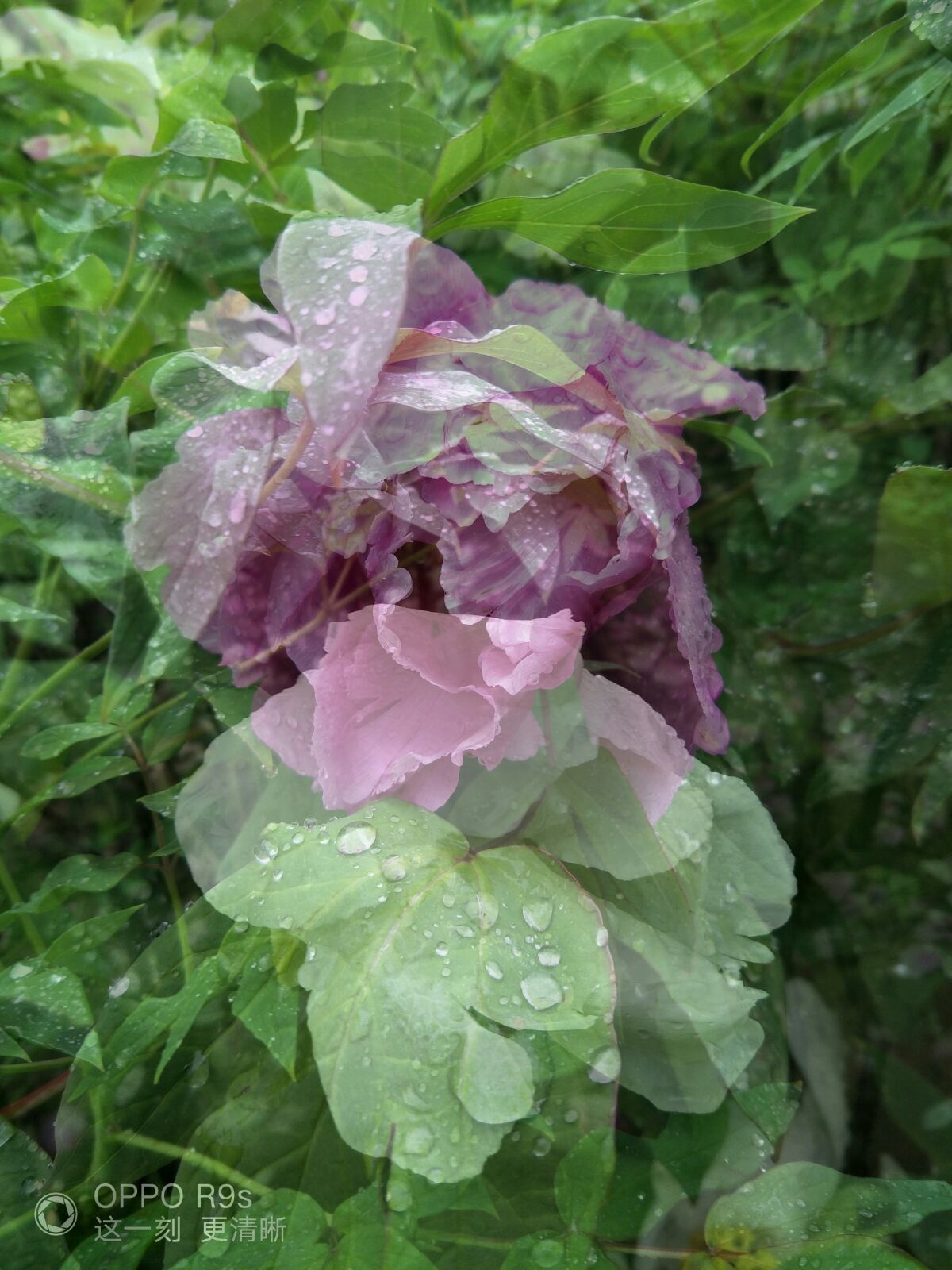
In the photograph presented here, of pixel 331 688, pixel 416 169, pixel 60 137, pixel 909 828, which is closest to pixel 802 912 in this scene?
pixel 909 828

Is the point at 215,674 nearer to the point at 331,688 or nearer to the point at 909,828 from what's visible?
the point at 331,688

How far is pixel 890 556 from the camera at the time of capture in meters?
0.24

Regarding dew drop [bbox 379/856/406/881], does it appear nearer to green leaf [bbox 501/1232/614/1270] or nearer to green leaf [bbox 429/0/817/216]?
green leaf [bbox 501/1232/614/1270]

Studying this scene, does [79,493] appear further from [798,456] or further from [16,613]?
[798,456]

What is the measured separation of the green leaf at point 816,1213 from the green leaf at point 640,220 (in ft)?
0.82

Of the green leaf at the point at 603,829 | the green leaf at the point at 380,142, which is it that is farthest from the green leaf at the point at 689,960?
the green leaf at the point at 380,142

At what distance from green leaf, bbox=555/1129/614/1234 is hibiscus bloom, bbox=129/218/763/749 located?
0.35ft

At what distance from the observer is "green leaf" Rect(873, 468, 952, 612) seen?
0.75 ft

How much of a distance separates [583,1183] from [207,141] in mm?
319

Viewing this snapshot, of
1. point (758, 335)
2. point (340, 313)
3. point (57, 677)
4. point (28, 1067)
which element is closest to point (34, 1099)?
point (28, 1067)

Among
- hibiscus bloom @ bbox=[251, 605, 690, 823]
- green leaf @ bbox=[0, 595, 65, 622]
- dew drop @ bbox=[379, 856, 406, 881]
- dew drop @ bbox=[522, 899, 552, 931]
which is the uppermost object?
green leaf @ bbox=[0, 595, 65, 622]

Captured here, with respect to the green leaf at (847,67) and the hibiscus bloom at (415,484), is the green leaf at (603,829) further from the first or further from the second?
the green leaf at (847,67)

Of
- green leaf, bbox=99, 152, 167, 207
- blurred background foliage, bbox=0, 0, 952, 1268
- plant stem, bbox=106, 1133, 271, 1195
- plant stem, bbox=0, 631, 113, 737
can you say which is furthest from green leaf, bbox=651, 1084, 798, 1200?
green leaf, bbox=99, 152, 167, 207

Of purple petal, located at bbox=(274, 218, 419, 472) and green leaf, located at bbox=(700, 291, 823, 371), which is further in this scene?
green leaf, located at bbox=(700, 291, 823, 371)
